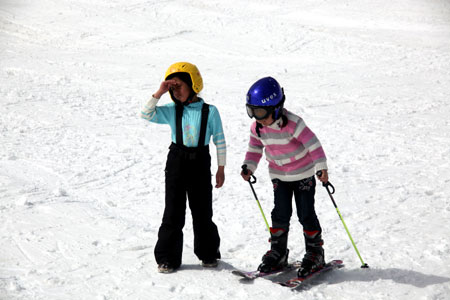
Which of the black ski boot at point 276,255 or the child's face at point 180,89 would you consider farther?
the black ski boot at point 276,255

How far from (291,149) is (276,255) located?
3.55ft

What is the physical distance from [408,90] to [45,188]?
9.42 m

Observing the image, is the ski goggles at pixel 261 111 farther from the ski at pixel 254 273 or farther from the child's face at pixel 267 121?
the ski at pixel 254 273

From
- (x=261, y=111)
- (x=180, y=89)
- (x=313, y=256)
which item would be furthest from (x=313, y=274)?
(x=180, y=89)

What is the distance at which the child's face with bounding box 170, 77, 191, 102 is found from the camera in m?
4.76

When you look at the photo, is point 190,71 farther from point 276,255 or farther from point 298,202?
point 276,255

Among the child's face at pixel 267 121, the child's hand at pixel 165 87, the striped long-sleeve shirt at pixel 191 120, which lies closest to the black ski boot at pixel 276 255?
the striped long-sleeve shirt at pixel 191 120

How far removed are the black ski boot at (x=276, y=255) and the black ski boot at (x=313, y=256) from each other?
23cm

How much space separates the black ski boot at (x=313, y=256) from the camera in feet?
15.8

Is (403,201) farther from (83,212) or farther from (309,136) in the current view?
(83,212)

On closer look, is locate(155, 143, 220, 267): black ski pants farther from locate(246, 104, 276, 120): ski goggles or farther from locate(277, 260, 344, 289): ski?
locate(277, 260, 344, 289): ski

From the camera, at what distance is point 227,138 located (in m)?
10.3

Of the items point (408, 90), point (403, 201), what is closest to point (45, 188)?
point (403, 201)

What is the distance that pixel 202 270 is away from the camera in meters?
5.15
